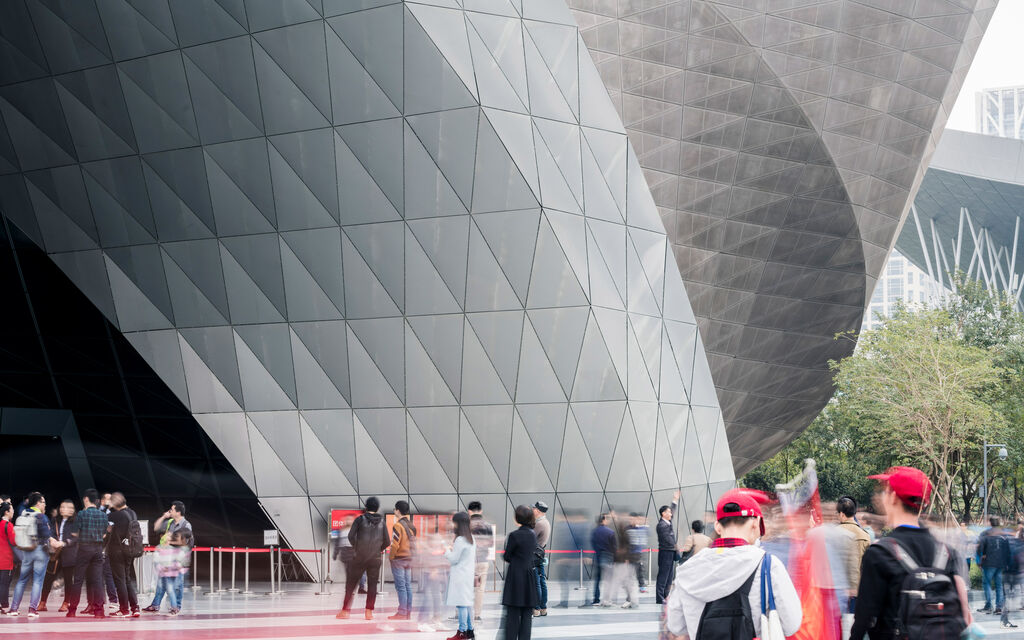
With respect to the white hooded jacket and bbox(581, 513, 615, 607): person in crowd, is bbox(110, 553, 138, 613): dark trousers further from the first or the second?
the white hooded jacket

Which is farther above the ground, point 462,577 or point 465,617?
point 462,577

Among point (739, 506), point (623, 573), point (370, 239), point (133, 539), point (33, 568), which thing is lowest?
point (623, 573)

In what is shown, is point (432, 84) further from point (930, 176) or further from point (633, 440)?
point (930, 176)

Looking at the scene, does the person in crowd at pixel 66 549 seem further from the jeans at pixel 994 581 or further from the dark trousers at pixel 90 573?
the jeans at pixel 994 581

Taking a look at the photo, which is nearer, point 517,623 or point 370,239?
point 517,623

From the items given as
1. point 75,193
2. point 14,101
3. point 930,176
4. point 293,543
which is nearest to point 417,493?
point 293,543

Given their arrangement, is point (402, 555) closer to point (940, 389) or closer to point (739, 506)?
point (739, 506)

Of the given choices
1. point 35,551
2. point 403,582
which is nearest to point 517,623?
point 403,582

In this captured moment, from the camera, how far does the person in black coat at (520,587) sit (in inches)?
412

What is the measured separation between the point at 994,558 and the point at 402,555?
1105 centimetres

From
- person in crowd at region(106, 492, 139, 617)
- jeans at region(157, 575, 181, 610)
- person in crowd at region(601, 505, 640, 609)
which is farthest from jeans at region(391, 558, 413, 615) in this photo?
person in crowd at region(601, 505, 640, 609)

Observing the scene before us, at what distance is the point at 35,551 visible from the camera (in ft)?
52.5

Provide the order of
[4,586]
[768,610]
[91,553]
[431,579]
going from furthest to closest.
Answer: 1. [4,586]
2. [91,553]
3. [431,579]
4. [768,610]

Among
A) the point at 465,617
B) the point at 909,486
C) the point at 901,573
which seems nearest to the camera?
the point at 901,573
